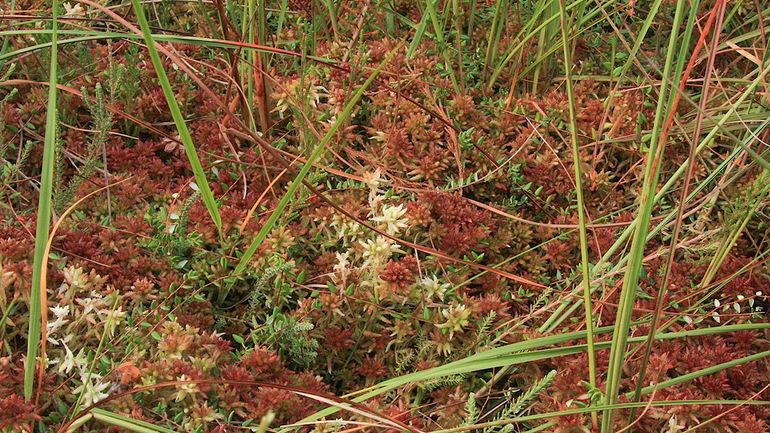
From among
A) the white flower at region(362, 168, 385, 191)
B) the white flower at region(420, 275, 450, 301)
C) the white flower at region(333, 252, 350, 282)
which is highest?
the white flower at region(362, 168, 385, 191)

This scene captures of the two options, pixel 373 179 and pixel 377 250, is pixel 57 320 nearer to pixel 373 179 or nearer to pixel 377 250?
pixel 377 250

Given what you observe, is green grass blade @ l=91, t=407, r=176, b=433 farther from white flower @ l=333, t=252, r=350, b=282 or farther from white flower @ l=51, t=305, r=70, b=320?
white flower @ l=333, t=252, r=350, b=282

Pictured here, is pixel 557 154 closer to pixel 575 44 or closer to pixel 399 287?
pixel 575 44

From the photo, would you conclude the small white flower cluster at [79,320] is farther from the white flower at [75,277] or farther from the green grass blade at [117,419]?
the green grass blade at [117,419]

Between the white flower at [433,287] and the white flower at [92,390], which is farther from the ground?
the white flower at [92,390]

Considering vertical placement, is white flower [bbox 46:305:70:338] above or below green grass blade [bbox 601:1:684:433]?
below

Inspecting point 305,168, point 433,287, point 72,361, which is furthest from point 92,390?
point 433,287

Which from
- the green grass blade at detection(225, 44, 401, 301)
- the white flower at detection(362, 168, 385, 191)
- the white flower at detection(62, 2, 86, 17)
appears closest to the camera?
the green grass blade at detection(225, 44, 401, 301)

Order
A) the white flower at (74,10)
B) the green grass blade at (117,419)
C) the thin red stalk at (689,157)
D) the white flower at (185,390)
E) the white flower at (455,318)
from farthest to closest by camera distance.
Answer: the white flower at (74,10), the white flower at (455,318), the white flower at (185,390), the green grass blade at (117,419), the thin red stalk at (689,157)

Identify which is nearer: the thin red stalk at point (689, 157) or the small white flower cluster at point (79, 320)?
the thin red stalk at point (689, 157)

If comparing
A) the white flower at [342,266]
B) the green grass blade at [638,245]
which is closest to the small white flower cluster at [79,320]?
the white flower at [342,266]

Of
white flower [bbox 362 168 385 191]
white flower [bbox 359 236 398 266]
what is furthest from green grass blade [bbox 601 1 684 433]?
white flower [bbox 362 168 385 191]

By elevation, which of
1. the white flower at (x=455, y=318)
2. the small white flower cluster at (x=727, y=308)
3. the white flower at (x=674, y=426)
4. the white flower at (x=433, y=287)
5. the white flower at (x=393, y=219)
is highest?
the white flower at (x=393, y=219)

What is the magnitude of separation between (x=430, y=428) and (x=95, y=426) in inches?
36.5
